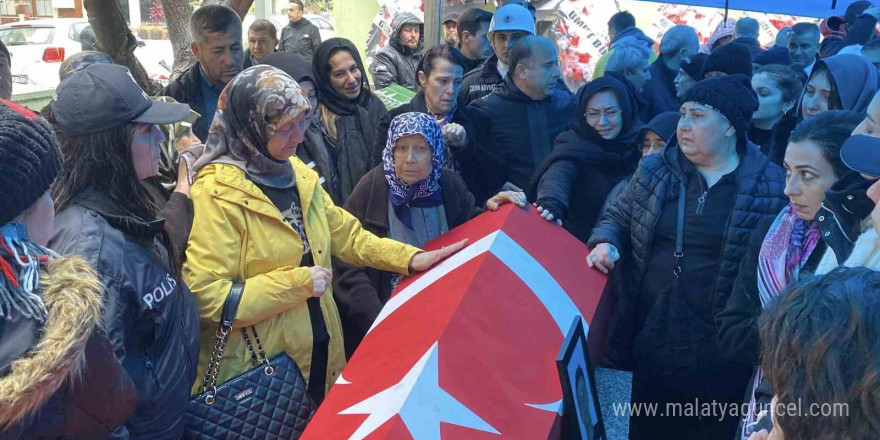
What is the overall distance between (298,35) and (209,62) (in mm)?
6216

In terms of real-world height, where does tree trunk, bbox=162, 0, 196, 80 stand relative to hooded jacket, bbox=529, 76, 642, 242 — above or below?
above

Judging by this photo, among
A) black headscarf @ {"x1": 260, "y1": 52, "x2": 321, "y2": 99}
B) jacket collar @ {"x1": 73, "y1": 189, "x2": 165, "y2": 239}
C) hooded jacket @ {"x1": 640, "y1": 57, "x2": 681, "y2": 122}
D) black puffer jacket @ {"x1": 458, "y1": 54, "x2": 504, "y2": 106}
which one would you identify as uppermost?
black headscarf @ {"x1": 260, "y1": 52, "x2": 321, "y2": 99}

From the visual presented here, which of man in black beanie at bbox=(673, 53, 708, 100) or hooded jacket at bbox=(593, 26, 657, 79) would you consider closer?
man in black beanie at bbox=(673, 53, 708, 100)

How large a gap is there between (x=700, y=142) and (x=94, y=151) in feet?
7.40

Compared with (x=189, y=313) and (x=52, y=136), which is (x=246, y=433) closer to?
(x=189, y=313)

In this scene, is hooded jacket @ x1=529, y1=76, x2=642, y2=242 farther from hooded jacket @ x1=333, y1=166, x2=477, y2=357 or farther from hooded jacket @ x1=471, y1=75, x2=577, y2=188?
hooded jacket @ x1=333, y1=166, x2=477, y2=357

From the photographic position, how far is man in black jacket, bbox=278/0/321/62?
391 inches

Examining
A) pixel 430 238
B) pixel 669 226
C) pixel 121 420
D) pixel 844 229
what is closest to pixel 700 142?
pixel 669 226

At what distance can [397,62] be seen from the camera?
686cm

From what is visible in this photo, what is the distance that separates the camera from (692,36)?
279 inches

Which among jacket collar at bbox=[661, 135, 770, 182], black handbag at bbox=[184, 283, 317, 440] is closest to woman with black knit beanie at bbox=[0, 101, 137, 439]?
black handbag at bbox=[184, 283, 317, 440]

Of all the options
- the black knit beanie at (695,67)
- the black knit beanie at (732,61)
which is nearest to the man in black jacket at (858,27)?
the black knit beanie at (695,67)

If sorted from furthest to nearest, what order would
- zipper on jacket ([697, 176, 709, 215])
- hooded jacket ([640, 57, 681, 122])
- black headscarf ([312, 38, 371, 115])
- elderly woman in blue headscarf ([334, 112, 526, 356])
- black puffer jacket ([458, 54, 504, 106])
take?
1. hooded jacket ([640, 57, 681, 122])
2. black puffer jacket ([458, 54, 504, 106])
3. black headscarf ([312, 38, 371, 115])
4. elderly woman in blue headscarf ([334, 112, 526, 356])
5. zipper on jacket ([697, 176, 709, 215])

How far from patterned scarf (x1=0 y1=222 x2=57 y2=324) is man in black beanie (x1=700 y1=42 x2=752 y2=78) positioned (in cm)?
476
